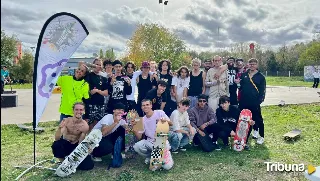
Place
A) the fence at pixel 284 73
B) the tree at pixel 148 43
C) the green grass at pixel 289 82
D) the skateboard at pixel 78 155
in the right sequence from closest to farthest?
the skateboard at pixel 78 155
the green grass at pixel 289 82
the tree at pixel 148 43
the fence at pixel 284 73

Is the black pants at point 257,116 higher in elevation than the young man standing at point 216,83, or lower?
lower

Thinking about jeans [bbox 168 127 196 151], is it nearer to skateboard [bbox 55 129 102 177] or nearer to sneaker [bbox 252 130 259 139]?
skateboard [bbox 55 129 102 177]

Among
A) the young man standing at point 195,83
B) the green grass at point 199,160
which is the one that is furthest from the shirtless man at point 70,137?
the young man standing at point 195,83

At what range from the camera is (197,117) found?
6.38m

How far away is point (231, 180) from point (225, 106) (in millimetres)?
2046

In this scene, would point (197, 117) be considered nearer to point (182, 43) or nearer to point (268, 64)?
point (182, 43)

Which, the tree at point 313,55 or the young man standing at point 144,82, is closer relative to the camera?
the young man standing at point 144,82

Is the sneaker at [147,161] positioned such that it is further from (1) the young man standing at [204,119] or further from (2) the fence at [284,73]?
(2) the fence at [284,73]

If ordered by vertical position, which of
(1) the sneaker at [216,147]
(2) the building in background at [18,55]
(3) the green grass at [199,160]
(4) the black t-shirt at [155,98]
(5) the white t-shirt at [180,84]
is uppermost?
(2) the building in background at [18,55]

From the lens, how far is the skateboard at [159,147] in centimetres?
509

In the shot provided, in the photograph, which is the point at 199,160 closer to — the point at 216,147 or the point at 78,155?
the point at 216,147

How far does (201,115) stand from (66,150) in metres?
2.72

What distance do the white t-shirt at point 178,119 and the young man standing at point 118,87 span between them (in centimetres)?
101

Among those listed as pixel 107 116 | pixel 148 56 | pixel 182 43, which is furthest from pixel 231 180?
pixel 182 43
